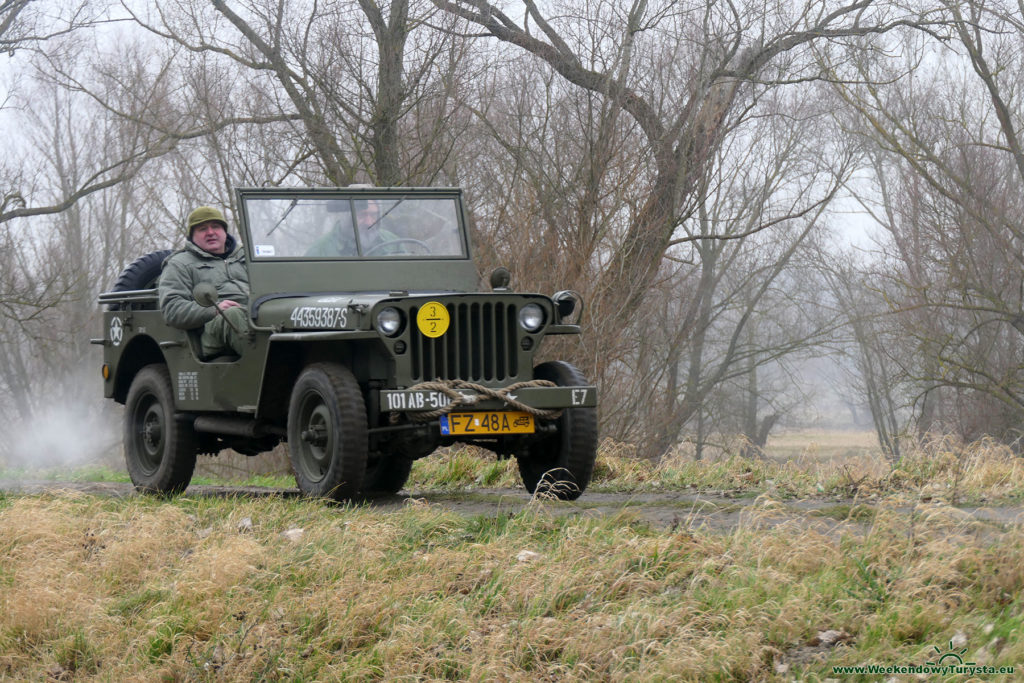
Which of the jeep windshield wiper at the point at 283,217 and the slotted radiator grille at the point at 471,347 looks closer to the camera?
the slotted radiator grille at the point at 471,347

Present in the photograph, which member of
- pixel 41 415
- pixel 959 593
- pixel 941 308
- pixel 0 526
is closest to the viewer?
pixel 959 593

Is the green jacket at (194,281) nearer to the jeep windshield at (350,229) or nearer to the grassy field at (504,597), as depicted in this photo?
the jeep windshield at (350,229)

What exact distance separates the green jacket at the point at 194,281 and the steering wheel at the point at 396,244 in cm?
86

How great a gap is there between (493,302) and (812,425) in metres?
51.9

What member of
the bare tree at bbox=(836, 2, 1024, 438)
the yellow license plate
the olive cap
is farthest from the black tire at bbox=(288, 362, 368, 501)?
the bare tree at bbox=(836, 2, 1024, 438)

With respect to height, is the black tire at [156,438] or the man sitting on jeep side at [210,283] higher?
the man sitting on jeep side at [210,283]

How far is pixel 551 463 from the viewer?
834 centimetres

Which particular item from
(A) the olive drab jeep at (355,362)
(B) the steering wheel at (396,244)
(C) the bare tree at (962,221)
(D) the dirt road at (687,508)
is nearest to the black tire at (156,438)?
(A) the olive drab jeep at (355,362)

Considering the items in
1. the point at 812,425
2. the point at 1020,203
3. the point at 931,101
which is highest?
the point at 931,101

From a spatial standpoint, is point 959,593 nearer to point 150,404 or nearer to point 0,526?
point 0,526

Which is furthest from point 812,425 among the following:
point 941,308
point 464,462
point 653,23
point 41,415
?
point 464,462

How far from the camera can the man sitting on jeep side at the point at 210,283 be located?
342 inches

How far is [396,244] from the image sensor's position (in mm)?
9219

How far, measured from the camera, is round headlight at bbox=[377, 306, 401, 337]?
7547 millimetres
